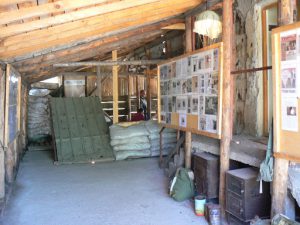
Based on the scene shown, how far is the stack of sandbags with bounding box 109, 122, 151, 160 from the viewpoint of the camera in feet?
26.3

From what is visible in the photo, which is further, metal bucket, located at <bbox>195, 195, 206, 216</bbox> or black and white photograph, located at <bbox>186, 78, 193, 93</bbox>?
black and white photograph, located at <bbox>186, 78, 193, 93</bbox>

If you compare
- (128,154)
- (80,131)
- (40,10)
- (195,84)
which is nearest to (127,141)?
(128,154)

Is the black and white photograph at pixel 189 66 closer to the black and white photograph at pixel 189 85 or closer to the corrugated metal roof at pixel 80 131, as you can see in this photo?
the black and white photograph at pixel 189 85

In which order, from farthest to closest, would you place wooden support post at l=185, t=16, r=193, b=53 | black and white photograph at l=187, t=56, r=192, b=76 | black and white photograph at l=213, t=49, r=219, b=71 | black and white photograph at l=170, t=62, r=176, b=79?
black and white photograph at l=170, t=62, r=176, b=79
wooden support post at l=185, t=16, r=193, b=53
black and white photograph at l=187, t=56, r=192, b=76
black and white photograph at l=213, t=49, r=219, b=71

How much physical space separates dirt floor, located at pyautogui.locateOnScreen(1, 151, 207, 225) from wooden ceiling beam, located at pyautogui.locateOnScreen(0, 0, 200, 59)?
2277 millimetres

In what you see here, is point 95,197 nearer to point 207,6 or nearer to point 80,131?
point 207,6

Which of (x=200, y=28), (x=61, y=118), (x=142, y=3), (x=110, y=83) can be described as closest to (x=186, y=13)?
(x=200, y=28)

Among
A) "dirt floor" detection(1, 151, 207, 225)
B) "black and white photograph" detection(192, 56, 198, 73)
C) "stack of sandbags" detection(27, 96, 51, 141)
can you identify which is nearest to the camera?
"dirt floor" detection(1, 151, 207, 225)

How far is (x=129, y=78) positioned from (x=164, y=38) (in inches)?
172

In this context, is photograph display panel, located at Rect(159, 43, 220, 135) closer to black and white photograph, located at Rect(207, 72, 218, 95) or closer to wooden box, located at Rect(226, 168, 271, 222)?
black and white photograph, located at Rect(207, 72, 218, 95)

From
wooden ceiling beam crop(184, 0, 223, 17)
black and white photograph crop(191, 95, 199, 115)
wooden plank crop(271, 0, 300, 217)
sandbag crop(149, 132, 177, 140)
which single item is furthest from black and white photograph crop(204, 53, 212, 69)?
sandbag crop(149, 132, 177, 140)

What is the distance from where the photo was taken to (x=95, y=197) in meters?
5.24

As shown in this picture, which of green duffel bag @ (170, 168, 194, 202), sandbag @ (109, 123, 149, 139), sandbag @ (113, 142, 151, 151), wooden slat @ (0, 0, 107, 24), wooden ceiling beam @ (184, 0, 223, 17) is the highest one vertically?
wooden ceiling beam @ (184, 0, 223, 17)

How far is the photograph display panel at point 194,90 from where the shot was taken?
14.2 ft
